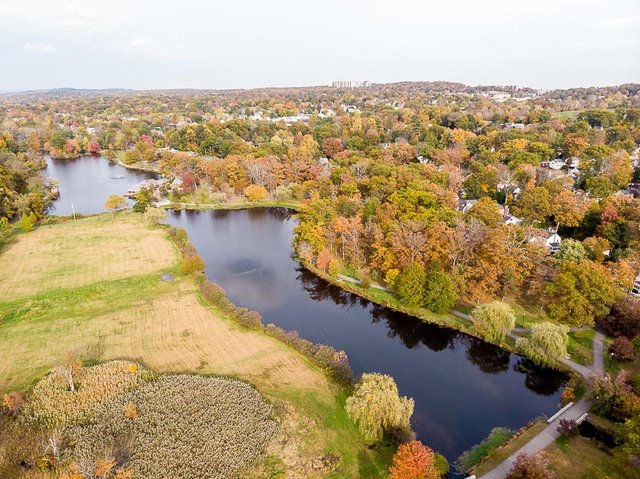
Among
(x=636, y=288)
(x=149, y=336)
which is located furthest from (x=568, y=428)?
(x=149, y=336)

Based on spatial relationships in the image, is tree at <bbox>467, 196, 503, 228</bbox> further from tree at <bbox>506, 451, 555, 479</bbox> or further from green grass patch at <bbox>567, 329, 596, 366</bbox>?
tree at <bbox>506, 451, 555, 479</bbox>

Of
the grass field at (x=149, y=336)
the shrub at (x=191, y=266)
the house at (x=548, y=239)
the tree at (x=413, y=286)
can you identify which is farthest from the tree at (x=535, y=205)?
the shrub at (x=191, y=266)

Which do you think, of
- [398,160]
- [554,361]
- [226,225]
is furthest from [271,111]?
[554,361]

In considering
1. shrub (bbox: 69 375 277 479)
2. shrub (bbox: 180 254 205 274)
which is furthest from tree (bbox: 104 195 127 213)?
shrub (bbox: 69 375 277 479)

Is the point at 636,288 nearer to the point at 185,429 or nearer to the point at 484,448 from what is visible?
the point at 484,448

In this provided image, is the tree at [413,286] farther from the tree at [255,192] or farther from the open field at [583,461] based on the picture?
the tree at [255,192]
